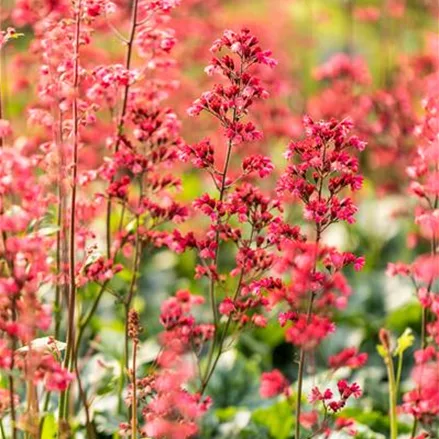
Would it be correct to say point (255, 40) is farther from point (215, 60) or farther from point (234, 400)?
point (234, 400)

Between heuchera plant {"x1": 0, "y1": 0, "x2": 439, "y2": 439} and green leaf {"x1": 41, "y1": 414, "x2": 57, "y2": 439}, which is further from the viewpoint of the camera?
green leaf {"x1": 41, "y1": 414, "x2": 57, "y2": 439}

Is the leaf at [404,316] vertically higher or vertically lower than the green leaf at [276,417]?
higher

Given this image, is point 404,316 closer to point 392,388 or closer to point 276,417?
point 276,417

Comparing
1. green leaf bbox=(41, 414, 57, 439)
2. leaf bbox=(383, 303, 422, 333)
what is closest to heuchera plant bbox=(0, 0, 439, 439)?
green leaf bbox=(41, 414, 57, 439)

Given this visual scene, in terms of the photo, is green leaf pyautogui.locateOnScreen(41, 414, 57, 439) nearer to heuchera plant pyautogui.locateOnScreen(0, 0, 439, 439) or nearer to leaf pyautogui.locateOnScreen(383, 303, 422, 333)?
heuchera plant pyautogui.locateOnScreen(0, 0, 439, 439)

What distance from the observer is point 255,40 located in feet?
10.2

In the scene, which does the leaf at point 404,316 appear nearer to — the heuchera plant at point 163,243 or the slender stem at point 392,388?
the heuchera plant at point 163,243

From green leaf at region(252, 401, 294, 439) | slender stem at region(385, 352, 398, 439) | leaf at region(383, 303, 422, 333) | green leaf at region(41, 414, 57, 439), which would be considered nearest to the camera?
slender stem at region(385, 352, 398, 439)

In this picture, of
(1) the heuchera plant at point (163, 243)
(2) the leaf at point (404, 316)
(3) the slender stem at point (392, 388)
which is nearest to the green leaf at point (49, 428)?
(1) the heuchera plant at point (163, 243)

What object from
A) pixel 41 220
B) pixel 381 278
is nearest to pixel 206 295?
pixel 381 278

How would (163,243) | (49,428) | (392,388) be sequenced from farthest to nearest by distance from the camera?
(49,428), (163,243), (392,388)

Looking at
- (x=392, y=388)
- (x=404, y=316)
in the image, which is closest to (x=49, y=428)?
(x=392, y=388)

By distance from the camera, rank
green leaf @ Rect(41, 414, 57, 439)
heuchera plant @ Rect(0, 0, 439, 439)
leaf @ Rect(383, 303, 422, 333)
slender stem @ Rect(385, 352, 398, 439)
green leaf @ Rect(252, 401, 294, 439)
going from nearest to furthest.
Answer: heuchera plant @ Rect(0, 0, 439, 439), slender stem @ Rect(385, 352, 398, 439), green leaf @ Rect(41, 414, 57, 439), green leaf @ Rect(252, 401, 294, 439), leaf @ Rect(383, 303, 422, 333)

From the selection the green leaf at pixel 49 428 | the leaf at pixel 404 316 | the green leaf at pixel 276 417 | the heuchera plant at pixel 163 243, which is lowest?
the green leaf at pixel 276 417
